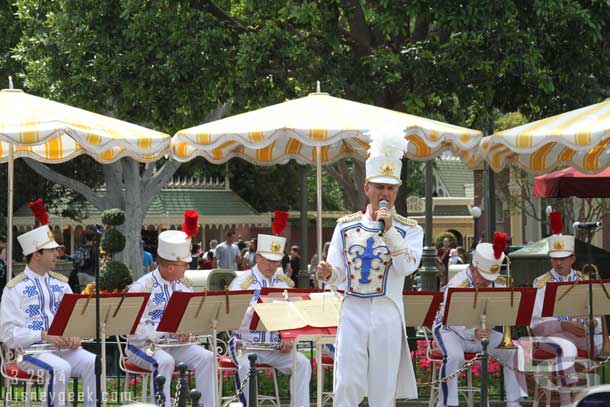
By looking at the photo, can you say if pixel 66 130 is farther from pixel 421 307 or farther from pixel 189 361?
pixel 421 307

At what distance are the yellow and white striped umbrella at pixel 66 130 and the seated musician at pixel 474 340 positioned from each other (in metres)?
3.02

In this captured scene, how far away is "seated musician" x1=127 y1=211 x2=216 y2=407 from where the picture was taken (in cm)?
1062

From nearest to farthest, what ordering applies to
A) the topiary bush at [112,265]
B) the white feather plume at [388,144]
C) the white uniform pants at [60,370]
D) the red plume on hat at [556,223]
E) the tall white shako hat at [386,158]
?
the tall white shako hat at [386,158]
the white feather plume at [388,144]
the white uniform pants at [60,370]
the red plume on hat at [556,223]
the topiary bush at [112,265]

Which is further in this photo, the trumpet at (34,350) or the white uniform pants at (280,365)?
the white uniform pants at (280,365)

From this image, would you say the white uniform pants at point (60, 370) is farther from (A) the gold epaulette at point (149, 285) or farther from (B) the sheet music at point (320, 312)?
(B) the sheet music at point (320, 312)

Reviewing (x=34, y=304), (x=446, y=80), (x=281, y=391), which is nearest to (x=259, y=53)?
(x=446, y=80)

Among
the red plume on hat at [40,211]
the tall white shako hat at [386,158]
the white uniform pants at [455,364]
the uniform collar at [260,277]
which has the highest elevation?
the tall white shako hat at [386,158]

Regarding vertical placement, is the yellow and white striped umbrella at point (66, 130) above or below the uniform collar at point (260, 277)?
above

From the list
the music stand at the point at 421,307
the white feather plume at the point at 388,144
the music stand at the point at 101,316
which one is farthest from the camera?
the music stand at the point at 421,307

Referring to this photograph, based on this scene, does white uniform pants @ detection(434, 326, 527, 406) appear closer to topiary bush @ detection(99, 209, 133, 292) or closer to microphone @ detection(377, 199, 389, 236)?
microphone @ detection(377, 199, 389, 236)

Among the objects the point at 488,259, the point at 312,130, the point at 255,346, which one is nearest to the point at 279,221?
the point at 312,130

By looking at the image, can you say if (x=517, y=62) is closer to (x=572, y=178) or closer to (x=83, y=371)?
(x=572, y=178)

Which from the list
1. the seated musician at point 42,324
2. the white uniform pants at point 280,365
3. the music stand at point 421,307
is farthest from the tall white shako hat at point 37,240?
the music stand at point 421,307

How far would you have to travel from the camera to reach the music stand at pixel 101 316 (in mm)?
9469
